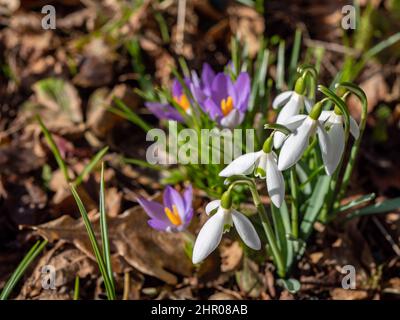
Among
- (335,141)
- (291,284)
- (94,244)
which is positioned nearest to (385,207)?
(291,284)

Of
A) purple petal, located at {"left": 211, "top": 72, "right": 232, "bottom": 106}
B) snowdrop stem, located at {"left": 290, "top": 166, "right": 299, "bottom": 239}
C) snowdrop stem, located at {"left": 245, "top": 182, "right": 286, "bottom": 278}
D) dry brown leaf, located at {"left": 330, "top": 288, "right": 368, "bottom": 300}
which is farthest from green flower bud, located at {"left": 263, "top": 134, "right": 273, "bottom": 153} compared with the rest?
dry brown leaf, located at {"left": 330, "top": 288, "right": 368, "bottom": 300}

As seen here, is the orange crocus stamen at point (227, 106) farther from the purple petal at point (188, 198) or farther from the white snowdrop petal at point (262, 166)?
→ the white snowdrop petal at point (262, 166)

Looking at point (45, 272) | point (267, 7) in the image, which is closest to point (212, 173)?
point (45, 272)

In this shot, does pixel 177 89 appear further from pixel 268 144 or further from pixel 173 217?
pixel 268 144

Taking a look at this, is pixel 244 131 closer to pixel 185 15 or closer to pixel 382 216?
pixel 382 216

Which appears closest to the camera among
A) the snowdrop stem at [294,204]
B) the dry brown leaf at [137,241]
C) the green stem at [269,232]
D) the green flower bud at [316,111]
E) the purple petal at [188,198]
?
the green flower bud at [316,111]

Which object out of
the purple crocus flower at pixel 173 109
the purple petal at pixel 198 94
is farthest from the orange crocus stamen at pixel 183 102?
the purple petal at pixel 198 94

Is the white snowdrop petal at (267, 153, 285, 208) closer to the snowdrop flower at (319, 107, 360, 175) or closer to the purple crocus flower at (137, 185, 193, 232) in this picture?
the snowdrop flower at (319, 107, 360, 175)
